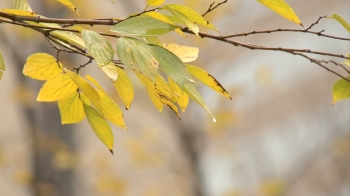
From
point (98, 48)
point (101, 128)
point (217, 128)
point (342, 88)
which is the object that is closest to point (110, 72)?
point (98, 48)

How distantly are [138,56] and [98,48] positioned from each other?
0.10ft

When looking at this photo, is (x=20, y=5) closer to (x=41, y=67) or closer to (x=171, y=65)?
(x=41, y=67)

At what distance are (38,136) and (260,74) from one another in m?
1.03

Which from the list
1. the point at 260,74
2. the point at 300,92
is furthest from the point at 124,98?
the point at 300,92

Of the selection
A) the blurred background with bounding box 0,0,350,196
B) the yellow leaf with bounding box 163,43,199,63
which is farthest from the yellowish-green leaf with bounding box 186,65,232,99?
the blurred background with bounding box 0,0,350,196

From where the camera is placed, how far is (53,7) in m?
1.87

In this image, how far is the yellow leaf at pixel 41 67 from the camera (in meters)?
0.42

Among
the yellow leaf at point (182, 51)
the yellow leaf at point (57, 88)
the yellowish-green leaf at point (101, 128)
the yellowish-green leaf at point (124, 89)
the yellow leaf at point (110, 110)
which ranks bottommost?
the yellowish-green leaf at point (101, 128)

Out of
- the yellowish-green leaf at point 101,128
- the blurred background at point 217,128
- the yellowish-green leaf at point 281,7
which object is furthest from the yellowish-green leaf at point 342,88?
the blurred background at point 217,128

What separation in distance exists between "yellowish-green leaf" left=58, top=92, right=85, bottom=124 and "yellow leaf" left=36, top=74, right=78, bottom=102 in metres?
0.01

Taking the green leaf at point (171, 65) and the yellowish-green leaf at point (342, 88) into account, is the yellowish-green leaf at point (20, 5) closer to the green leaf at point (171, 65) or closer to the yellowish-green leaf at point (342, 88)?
the green leaf at point (171, 65)

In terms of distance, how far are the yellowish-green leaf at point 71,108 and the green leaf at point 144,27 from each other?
5.3 inches

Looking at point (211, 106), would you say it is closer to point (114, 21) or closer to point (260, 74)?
point (260, 74)

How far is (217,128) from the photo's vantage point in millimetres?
1955
